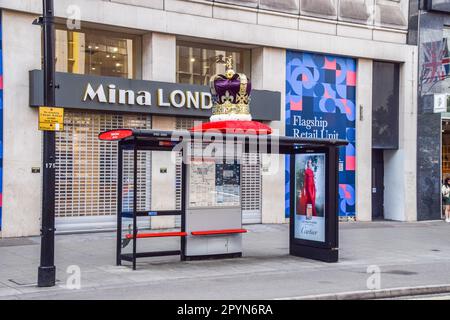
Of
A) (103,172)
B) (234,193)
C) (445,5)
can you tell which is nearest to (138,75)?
(103,172)

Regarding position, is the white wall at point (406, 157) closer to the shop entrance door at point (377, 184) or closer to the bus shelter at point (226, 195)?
the shop entrance door at point (377, 184)

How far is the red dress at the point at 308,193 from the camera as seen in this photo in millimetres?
14266

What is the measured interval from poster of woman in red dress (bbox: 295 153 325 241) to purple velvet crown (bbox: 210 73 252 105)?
1.90 metres

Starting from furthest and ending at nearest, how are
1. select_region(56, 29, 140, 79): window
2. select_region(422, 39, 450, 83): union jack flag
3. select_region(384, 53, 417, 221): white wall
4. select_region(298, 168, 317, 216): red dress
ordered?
1. select_region(384, 53, 417, 221): white wall
2. select_region(422, 39, 450, 83): union jack flag
3. select_region(56, 29, 140, 79): window
4. select_region(298, 168, 317, 216): red dress

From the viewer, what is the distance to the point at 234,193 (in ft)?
46.3

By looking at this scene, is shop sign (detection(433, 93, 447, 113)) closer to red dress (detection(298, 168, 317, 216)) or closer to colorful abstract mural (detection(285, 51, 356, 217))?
colorful abstract mural (detection(285, 51, 356, 217))

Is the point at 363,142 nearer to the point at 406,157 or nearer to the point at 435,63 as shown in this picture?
the point at 406,157

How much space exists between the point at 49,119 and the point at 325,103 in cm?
1389

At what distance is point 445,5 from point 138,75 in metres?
12.3

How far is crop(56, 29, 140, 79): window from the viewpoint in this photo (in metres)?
18.6

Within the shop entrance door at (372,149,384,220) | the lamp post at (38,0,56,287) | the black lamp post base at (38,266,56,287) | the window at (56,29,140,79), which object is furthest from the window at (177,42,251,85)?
the black lamp post base at (38,266,56,287)

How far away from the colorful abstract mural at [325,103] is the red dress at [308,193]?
7.37 meters

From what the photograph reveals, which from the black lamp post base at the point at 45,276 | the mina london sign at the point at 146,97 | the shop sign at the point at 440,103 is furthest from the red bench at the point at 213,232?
the shop sign at the point at 440,103
